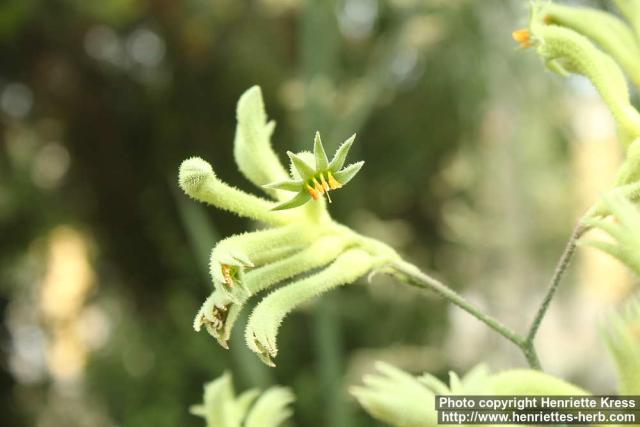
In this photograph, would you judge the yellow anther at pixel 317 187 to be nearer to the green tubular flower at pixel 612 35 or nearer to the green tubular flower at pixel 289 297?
the green tubular flower at pixel 289 297

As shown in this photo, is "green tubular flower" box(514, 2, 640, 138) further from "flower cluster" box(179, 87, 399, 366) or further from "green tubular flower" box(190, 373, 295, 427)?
"green tubular flower" box(190, 373, 295, 427)

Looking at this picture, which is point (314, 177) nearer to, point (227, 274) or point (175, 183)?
point (227, 274)

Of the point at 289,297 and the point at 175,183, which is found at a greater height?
the point at 175,183

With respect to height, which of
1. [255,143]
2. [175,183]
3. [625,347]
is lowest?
[625,347]

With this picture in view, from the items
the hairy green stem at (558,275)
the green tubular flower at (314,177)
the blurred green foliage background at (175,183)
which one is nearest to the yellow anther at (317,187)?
the green tubular flower at (314,177)

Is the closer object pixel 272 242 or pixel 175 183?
pixel 272 242

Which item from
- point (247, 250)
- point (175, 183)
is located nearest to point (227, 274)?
point (247, 250)

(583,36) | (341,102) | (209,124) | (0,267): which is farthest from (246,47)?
(583,36)
